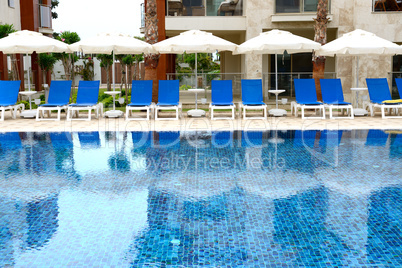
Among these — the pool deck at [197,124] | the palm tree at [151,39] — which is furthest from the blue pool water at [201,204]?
the palm tree at [151,39]

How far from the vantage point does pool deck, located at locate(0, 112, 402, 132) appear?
1191 cm

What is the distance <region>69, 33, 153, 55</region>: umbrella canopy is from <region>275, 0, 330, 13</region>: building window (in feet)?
31.1

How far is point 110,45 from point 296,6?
10851 millimetres

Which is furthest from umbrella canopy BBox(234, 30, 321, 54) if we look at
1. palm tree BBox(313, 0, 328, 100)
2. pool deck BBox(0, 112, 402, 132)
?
palm tree BBox(313, 0, 328, 100)

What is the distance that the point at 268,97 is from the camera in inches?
737

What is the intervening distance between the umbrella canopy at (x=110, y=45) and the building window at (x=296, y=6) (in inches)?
373

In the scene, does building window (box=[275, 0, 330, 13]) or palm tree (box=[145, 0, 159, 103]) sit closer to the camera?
palm tree (box=[145, 0, 159, 103])

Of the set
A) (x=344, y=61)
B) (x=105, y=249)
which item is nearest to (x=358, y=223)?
(x=105, y=249)

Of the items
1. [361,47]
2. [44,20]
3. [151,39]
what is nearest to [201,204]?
[361,47]

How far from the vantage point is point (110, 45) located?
43.3ft

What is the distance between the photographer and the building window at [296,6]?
2092cm

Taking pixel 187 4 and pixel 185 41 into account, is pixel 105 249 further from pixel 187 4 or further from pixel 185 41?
pixel 187 4

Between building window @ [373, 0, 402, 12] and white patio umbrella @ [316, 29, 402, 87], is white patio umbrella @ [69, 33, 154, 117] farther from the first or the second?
building window @ [373, 0, 402, 12]

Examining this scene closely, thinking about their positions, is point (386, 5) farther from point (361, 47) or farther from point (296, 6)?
point (361, 47)
